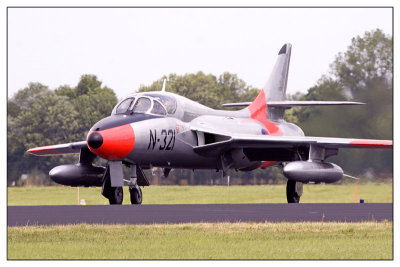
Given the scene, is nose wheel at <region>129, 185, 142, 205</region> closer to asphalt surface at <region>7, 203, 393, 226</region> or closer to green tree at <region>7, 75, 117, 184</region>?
asphalt surface at <region>7, 203, 393, 226</region>

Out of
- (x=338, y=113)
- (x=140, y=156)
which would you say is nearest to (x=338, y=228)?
(x=140, y=156)

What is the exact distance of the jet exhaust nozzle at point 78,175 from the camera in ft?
85.4

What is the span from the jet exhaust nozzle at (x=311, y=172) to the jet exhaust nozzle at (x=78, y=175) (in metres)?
6.08

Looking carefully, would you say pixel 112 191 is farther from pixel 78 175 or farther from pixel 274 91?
pixel 274 91

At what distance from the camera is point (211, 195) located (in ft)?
130

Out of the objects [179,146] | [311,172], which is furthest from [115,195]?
[311,172]

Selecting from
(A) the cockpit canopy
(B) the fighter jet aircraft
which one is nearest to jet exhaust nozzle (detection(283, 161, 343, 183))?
(B) the fighter jet aircraft

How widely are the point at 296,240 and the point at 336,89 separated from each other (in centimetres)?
1914

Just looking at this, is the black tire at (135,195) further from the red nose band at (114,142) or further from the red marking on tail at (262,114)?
the red marking on tail at (262,114)

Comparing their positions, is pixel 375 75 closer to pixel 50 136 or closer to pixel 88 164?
pixel 88 164

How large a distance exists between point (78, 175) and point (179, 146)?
331 centimetres

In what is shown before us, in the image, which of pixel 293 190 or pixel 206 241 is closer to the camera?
pixel 206 241

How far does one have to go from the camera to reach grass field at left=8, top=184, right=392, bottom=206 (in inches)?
1383

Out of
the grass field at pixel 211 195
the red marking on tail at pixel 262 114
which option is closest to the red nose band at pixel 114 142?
the red marking on tail at pixel 262 114
